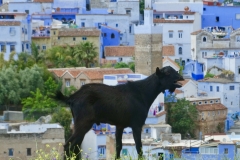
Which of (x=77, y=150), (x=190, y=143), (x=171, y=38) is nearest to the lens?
(x=77, y=150)

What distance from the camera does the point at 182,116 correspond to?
49969 mm

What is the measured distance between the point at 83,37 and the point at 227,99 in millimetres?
9023

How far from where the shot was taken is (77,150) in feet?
47.3

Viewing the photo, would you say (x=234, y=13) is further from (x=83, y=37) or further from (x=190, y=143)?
(x=190, y=143)

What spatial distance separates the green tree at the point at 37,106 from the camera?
48219mm

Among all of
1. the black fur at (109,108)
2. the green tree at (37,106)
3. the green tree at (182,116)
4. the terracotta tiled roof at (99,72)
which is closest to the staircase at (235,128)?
the green tree at (182,116)

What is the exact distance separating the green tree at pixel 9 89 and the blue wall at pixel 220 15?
71.1ft

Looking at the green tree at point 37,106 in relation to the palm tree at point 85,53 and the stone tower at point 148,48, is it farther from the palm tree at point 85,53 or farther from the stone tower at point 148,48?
the palm tree at point 85,53

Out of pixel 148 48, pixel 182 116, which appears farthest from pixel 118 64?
pixel 182 116

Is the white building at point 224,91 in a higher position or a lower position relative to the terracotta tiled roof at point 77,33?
lower

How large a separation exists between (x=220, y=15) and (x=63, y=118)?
27944 mm

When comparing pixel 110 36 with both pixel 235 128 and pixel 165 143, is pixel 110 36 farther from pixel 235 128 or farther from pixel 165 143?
pixel 165 143

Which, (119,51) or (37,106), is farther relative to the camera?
(119,51)

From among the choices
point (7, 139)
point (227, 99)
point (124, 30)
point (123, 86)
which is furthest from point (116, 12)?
point (123, 86)
